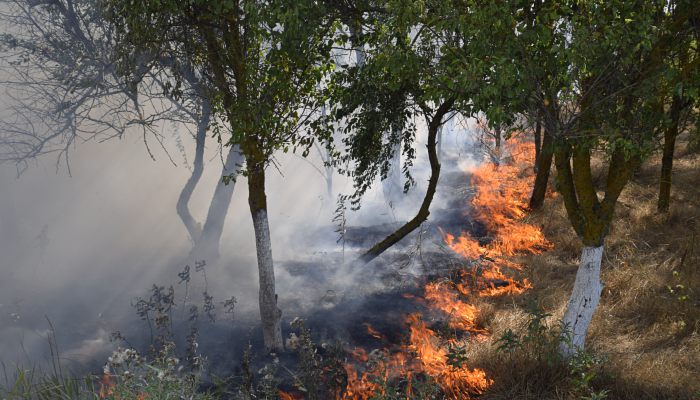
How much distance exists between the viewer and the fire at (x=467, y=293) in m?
6.80

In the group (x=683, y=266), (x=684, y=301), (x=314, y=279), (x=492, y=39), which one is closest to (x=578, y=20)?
(x=492, y=39)

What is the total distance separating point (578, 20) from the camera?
5496mm

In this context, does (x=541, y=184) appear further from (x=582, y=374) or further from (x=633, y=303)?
(x=582, y=374)

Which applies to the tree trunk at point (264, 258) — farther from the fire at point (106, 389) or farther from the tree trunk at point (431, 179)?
the tree trunk at point (431, 179)

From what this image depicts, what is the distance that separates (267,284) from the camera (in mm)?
8375

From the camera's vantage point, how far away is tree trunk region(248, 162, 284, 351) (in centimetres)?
799

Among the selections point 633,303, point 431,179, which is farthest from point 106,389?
point 633,303

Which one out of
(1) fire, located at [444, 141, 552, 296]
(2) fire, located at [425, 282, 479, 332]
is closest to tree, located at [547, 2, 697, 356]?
(2) fire, located at [425, 282, 479, 332]

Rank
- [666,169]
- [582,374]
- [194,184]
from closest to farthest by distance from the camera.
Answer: [582,374]
[666,169]
[194,184]

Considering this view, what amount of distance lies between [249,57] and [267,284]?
353cm

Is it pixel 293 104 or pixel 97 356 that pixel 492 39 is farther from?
pixel 97 356

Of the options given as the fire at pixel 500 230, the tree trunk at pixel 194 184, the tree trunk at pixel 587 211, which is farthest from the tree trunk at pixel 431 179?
the tree trunk at pixel 194 184

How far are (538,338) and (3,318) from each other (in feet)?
35.2

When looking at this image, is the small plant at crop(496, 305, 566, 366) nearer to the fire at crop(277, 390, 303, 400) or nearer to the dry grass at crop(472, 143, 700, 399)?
the dry grass at crop(472, 143, 700, 399)
